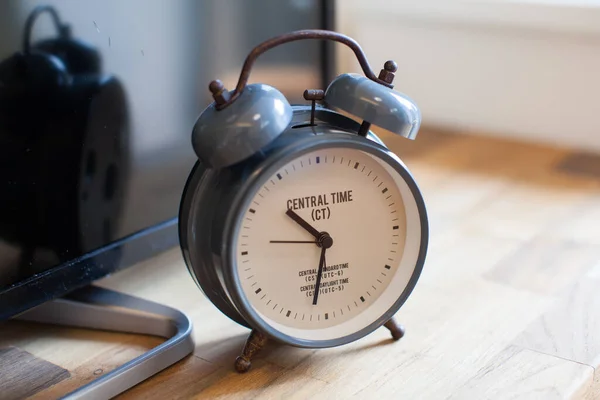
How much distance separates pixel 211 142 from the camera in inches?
30.7

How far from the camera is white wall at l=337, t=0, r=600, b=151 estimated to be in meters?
1.56

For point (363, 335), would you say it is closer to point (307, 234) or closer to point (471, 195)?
point (307, 234)

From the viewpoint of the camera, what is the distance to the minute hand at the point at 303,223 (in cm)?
85

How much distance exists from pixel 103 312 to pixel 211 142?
0.33 meters

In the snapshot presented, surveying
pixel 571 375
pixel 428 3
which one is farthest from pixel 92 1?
pixel 428 3

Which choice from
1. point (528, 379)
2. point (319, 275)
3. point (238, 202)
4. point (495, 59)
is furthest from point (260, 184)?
point (495, 59)

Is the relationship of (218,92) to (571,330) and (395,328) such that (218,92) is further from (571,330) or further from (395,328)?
(571,330)

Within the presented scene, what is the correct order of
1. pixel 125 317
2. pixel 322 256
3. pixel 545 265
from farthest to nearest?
→ 1. pixel 545 265
2. pixel 125 317
3. pixel 322 256

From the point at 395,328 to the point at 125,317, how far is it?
322 millimetres

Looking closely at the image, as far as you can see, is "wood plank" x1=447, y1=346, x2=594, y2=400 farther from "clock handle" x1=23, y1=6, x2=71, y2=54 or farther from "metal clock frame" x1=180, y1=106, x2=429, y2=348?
"clock handle" x1=23, y1=6, x2=71, y2=54

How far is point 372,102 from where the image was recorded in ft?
2.68

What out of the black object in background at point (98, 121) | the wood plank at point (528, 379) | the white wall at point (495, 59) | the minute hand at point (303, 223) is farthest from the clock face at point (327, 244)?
the white wall at point (495, 59)

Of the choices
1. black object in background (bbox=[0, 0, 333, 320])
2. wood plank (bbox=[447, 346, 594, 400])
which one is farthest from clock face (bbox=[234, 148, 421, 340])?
black object in background (bbox=[0, 0, 333, 320])

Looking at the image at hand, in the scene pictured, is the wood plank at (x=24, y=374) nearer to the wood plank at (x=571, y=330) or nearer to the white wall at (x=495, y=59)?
the wood plank at (x=571, y=330)
